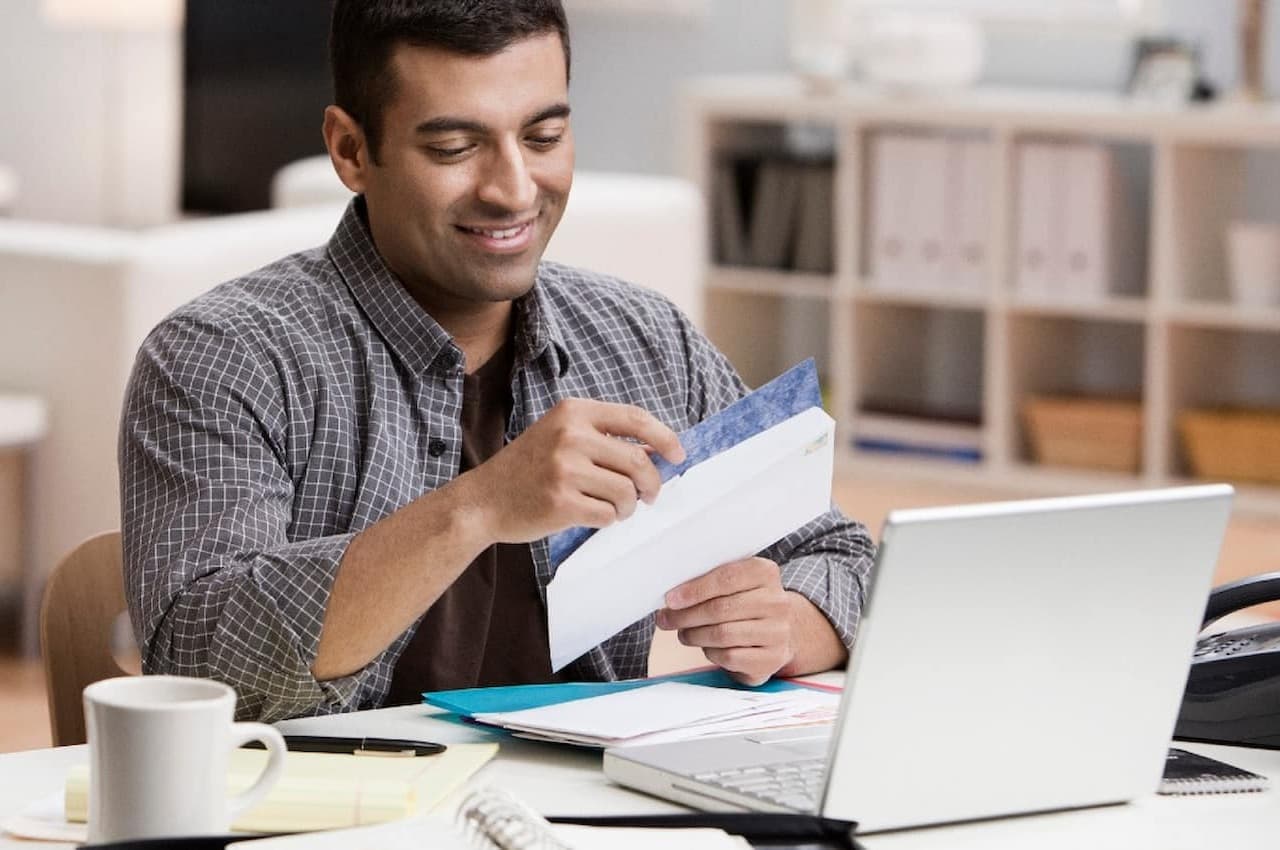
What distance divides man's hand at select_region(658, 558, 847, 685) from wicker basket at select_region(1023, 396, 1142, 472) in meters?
3.59

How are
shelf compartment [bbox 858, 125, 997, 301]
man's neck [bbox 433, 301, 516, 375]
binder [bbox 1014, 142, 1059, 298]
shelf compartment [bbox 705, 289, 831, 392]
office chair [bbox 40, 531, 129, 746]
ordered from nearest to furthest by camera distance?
office chair [bbox 40, 531, 129, 746] < man's neck [bbox 433, 301, 516, 375] < binder [bbox 1014, 142, 1059, 298] < shelf compartment [bbox 858, 125, 997, 301] < shelf compartment [bbox 705, 289, 831, 392]

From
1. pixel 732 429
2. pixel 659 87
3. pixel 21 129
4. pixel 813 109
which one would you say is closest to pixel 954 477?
pixel 813 109

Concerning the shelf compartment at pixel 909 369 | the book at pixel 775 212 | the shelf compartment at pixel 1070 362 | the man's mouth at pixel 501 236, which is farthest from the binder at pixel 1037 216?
the man's mouth at pixel 501 236

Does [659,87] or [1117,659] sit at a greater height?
[659,87]

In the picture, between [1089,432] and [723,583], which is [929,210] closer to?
[1089,432]

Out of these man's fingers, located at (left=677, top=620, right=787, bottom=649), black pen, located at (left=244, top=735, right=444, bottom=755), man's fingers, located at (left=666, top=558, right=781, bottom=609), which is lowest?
black pen, located at (left=244, top=735, right=444, bottom=755)

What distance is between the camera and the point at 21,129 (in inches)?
265

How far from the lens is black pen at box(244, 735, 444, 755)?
127 cm

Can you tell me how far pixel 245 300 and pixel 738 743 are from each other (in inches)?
23.2

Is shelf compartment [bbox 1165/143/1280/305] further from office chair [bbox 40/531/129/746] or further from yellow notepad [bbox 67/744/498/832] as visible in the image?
yellow notepad [bbox 67/744/498/832]

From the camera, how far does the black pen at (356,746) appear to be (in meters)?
1.27

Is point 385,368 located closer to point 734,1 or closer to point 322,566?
point 322,566

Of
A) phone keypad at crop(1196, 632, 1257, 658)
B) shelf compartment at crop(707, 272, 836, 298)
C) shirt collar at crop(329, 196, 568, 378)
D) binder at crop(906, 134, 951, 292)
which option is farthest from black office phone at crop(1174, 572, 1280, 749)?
shelf compartment at crop(707, 272, 836, 298)

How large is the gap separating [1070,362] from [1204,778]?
4094 mm
